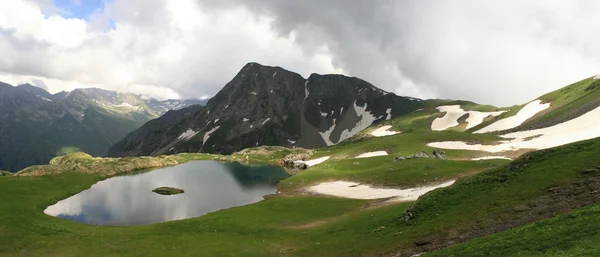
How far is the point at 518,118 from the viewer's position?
15625 centimetres

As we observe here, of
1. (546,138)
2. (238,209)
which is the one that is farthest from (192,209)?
(546,138)

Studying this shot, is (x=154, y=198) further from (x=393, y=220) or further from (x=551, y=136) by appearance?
(x=551, y=136)

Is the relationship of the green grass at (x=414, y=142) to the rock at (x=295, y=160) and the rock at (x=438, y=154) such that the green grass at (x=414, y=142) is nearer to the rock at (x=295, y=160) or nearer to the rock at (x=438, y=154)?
the rock at (x=438, y=154)

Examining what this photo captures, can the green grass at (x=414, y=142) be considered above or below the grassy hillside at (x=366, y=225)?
above

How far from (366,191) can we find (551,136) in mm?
68788

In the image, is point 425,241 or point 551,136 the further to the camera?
point 551,136

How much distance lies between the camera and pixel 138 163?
144625 mm

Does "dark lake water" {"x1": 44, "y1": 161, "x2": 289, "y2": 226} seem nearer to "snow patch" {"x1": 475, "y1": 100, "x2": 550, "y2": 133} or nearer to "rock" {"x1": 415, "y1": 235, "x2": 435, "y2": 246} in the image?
"rock" {"x1": 415, "y1": 235, "x2": 435, "y2": 246}

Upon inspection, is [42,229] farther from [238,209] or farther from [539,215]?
[539,215]

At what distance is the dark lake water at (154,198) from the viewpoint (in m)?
63.4

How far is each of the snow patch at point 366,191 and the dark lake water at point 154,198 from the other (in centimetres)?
1591

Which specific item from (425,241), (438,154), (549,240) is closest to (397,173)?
(438,154)

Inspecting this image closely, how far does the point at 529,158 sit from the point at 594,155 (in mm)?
6312

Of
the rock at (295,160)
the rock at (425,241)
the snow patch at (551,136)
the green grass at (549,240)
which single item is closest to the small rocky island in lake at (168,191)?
the rock at (295,160)
